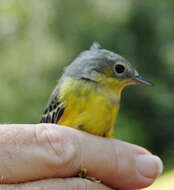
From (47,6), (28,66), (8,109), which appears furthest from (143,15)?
(8,109)

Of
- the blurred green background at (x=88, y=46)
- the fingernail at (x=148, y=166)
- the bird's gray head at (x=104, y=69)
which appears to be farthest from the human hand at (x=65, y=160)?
the blurred green background at (x=88, y=46)

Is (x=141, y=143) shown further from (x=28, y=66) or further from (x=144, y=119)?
(x=28, y=66)

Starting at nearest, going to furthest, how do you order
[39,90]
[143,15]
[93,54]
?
1. [93,54]
2. [39,90]
3. [143,15]

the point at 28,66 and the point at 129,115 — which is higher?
the point at 28,66

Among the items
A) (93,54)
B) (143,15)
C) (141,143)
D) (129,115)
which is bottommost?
(141,143)

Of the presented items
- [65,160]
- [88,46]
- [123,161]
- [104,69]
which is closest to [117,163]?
[123,161]

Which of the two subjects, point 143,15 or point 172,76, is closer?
point 172,76

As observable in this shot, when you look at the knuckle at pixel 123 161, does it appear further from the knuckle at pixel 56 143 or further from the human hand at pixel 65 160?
the knuckle at pixel 56 143

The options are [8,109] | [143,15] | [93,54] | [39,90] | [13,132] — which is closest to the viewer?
[13,132]
